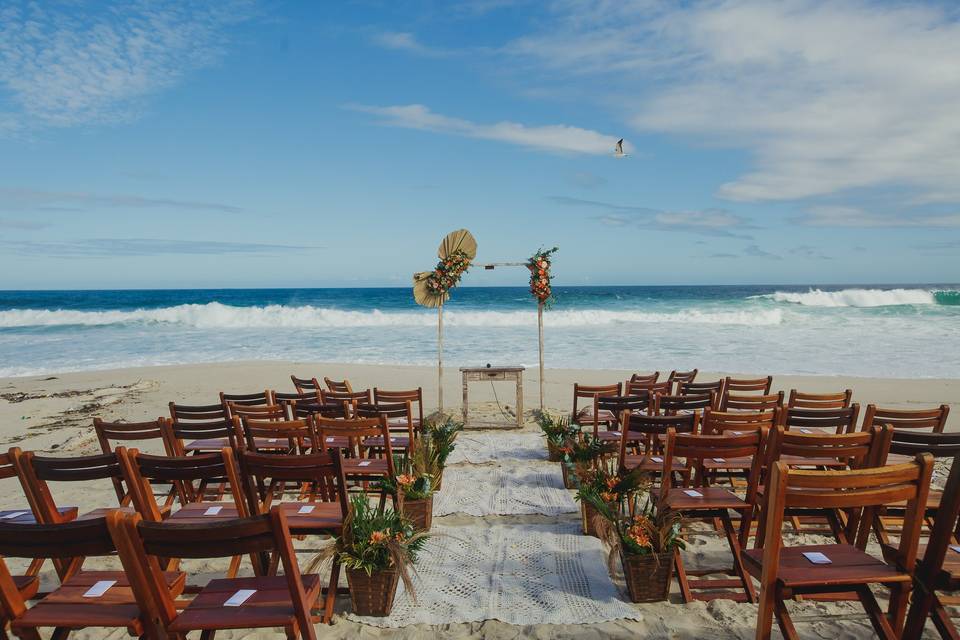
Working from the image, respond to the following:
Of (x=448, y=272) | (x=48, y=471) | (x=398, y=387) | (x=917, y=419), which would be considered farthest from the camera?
(x=398, y=387)

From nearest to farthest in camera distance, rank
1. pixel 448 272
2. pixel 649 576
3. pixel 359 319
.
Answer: pixel 649 576 → pixel 448 272 → pixel 359 319

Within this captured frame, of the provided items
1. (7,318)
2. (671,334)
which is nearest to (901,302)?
(671,334)

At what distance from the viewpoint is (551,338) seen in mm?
24516

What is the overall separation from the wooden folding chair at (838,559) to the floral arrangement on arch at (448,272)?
7.91m

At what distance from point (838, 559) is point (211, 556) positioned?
282 centimetres

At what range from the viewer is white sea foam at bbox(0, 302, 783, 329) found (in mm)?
31312

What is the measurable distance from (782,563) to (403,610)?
219 centimetres

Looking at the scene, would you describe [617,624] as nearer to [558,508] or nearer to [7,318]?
[558,508]

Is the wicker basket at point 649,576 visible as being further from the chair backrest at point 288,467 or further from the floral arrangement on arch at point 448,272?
the floral arrangement on arch at point 448,272

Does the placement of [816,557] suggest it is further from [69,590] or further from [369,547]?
[69,590]

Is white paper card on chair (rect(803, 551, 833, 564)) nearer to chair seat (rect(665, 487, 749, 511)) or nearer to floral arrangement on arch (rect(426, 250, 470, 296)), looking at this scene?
chair seat (rect(665, 487, 749, 511))

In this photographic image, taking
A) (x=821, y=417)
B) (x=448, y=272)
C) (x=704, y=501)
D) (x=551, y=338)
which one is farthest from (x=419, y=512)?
(x=551, y=338)

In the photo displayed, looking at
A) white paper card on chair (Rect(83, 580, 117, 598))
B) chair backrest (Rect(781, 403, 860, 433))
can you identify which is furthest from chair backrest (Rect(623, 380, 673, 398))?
white paper card on chair (Rect(83, 580, 117, 598))

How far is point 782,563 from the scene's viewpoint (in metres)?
2.94
